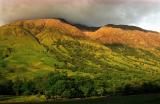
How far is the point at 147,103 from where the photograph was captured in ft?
627

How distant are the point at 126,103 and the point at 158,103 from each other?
19.1m

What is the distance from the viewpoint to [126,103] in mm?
199625

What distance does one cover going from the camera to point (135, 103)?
196 m

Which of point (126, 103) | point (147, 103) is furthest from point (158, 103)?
point (126, 103)

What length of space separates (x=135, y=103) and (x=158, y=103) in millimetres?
13117

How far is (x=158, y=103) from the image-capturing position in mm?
189000

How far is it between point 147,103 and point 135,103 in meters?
7.43

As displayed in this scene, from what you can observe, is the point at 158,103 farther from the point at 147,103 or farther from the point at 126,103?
the point at 126,103

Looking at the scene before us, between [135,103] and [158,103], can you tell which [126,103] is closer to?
[135,103]

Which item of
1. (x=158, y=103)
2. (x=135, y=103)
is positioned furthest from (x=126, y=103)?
(x=158, y=103)

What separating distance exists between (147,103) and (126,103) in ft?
44.1
